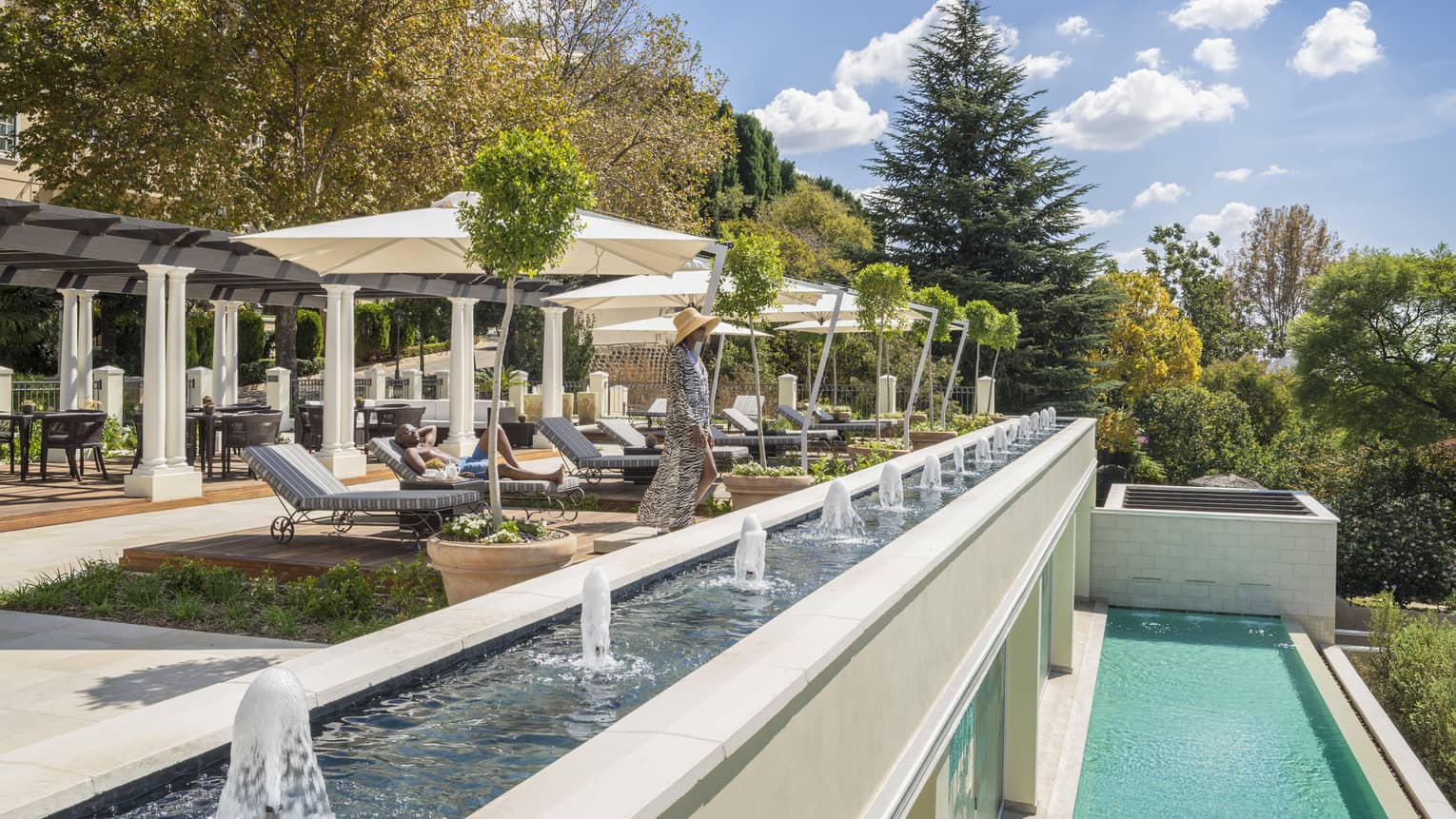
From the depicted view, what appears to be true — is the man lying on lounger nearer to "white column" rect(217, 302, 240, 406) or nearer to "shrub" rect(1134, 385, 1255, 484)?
"white column" rect(217, 302, 240, 406)

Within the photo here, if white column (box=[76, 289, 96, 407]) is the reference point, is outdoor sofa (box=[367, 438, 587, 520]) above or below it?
below

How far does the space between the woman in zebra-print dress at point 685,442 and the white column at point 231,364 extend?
13932mm

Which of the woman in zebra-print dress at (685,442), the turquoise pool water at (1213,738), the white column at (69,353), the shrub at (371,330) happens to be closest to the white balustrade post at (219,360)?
Result: the white column at (69,353)

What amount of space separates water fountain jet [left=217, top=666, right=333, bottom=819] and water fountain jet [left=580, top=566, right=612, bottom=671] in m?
1.50

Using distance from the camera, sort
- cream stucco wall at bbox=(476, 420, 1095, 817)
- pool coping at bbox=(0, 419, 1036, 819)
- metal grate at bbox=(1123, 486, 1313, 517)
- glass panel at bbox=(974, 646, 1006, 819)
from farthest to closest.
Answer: metal grate at bbox=(1123, 486, 1313, 517) → glass panel at bbox=(974, 646, 1006, 819) → pool coping at bbox=(0, 419, 1036, 819) → cream stucco wall at bbox=(476, 420, 1095, 817)

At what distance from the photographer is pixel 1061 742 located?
1288 centimetres

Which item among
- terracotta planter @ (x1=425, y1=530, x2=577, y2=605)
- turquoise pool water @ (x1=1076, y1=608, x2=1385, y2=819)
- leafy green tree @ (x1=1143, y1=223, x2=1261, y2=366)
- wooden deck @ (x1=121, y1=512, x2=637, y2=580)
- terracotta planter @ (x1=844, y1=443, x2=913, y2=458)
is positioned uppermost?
leafy green tree @ (x1=1143, y1=223, x2=1261, y2=366)

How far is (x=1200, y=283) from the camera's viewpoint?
4897cm

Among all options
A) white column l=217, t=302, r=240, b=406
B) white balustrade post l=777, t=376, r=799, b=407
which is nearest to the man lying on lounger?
white column l=217, t=302, r=240, b=406

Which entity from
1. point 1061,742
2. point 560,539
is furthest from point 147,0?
point 1061,742

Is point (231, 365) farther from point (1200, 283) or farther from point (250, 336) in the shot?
point (1200, 283)

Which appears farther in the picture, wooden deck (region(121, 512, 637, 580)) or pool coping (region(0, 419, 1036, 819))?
wooden deck (region(121, 512, 637, 580))

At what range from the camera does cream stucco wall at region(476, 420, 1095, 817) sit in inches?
82.4

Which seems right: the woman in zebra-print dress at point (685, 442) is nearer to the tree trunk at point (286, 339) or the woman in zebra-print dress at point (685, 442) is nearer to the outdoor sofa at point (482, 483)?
the outdoor sofa at point (482, 483)
